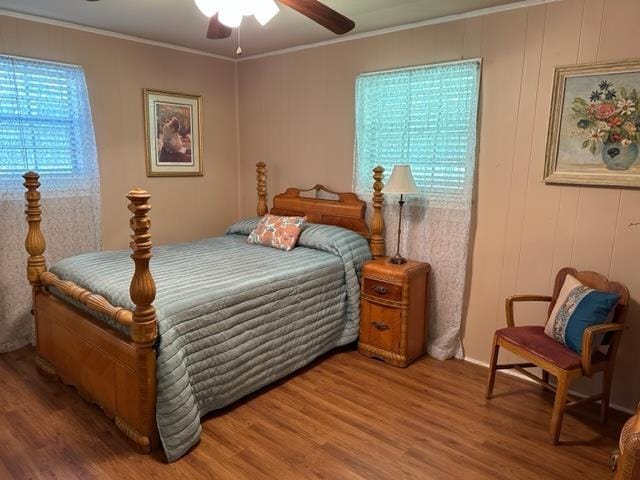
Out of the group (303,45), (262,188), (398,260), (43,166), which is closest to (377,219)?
(398,260)

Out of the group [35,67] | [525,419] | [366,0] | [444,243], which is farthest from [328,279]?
[35,67]

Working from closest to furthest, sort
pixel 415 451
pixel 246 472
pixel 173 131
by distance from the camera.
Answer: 1. pixel 246 472
2. pixel 415 451
3. pixel 173 131

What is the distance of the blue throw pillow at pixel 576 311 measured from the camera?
2.31 m

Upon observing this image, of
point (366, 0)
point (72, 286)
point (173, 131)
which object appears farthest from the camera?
point (173, 131)

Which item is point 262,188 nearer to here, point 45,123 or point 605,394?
point 45,123

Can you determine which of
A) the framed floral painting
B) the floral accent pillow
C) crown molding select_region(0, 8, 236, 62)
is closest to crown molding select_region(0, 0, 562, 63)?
crown molding select_region(0, 8, 236, 62)

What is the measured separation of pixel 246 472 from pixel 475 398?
1.48m

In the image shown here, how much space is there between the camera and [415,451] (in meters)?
2.28

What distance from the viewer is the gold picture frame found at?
382 cm

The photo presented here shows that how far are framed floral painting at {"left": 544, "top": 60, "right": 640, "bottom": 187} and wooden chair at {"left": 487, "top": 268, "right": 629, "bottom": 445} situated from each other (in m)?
0.59

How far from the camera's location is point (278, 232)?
139 inches

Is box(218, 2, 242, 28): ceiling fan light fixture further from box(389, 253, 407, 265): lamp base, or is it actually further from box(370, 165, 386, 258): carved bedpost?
box(389, 253, 407, 265): lamp base

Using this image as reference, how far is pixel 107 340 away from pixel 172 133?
7.37 ft

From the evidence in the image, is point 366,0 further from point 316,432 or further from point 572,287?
point 316,432
